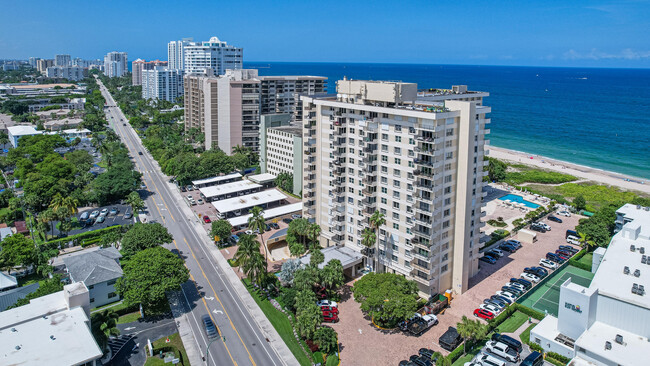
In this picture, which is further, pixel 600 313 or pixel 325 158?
pixel 325 158

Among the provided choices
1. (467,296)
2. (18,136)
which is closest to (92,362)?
(467,296)

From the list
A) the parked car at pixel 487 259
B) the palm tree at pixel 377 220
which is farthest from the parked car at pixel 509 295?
the palm tree at pixel 377 220

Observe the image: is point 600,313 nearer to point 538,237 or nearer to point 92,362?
point 538,237

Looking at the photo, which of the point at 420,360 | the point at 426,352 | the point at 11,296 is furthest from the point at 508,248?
the point at 11,296

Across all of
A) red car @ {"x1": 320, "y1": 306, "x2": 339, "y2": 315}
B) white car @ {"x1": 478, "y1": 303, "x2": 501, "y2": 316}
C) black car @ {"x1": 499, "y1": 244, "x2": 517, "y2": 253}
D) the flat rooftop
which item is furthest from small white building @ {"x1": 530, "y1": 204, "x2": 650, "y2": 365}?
the flat rooftop

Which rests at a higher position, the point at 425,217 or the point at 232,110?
the point at 232,110

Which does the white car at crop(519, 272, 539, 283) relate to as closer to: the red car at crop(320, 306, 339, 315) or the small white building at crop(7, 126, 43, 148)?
the red car at crop(320, 306, 339, 315)
